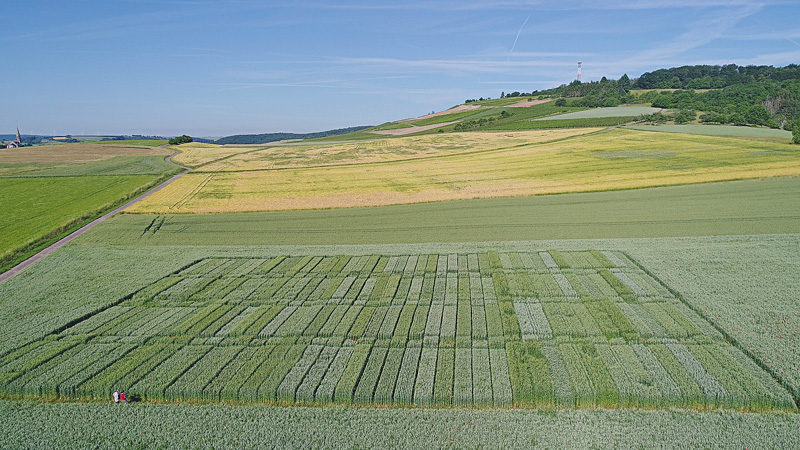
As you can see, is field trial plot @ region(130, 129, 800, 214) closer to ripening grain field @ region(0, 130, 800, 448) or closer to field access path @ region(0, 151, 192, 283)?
field access path @ region(0, 151, 192, 283)

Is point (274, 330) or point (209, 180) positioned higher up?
point (209, 180)

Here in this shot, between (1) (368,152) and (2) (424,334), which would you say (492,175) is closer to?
(1) (368,152)

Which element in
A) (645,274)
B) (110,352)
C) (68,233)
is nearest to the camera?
(110,352)

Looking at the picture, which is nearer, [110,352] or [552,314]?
[110,352]

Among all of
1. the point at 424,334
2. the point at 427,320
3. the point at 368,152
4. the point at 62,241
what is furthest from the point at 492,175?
the point at 62,241

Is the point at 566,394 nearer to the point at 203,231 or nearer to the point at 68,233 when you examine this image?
the point at 203,231

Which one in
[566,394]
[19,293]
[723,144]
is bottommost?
[566,394]

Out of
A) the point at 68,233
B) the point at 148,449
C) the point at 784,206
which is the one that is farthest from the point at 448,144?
the point at 148,449

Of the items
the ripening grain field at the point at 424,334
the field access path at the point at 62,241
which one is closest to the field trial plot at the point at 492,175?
the field access path at the point at 62,241
